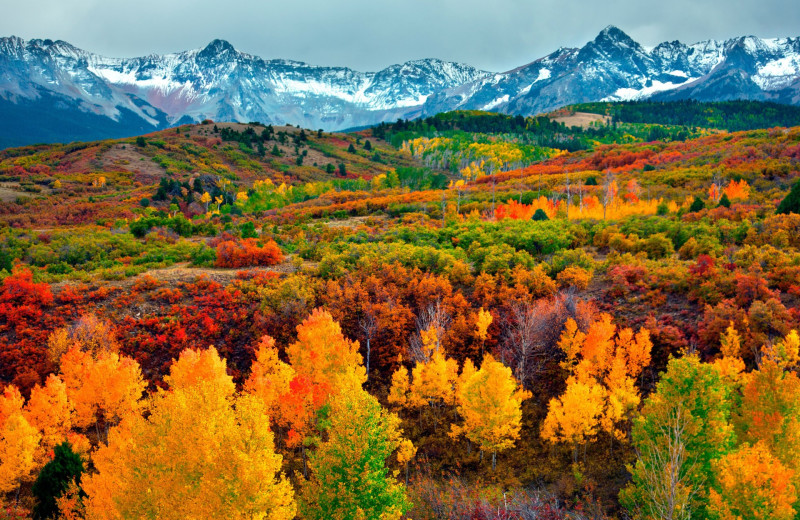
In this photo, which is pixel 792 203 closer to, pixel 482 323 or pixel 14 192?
pixel 482 323

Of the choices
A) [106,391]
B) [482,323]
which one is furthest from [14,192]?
[482,323]

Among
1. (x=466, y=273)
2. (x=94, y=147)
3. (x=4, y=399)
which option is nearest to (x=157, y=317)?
(x=4, y=399)

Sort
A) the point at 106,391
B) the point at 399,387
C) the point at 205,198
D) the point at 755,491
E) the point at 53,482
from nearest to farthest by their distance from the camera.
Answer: the point at 755,491
the point at 53,482
the point at 106,391
the point at 399,387
the point at 205,198

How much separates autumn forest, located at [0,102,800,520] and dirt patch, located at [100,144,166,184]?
63.1 meters

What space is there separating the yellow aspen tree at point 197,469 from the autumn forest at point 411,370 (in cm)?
10

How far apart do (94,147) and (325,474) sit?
528 feet

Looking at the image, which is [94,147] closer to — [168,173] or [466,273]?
[168,173]

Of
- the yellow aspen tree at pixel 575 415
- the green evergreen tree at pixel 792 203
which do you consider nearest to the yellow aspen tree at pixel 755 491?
the yellow aspen tree at pixel 575 415

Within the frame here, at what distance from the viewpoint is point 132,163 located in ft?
436

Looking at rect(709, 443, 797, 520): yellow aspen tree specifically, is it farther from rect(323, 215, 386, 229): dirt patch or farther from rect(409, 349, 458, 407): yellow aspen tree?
rect(323, 215, 386, 229): dirt patch

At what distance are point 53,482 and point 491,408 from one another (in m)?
23.5

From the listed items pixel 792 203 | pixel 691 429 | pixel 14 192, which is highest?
pixel 14 192

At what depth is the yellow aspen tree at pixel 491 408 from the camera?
26656 millimetres

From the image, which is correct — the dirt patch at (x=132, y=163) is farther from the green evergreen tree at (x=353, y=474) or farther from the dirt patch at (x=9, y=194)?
the green evergreen tree at (x=353, y=474)
